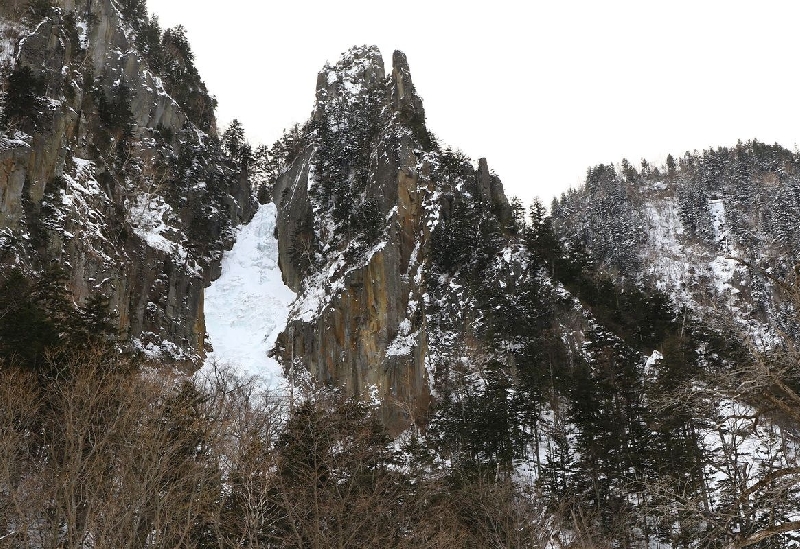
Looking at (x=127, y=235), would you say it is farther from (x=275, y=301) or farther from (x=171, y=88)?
(x=171, y=88)

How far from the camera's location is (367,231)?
57250mm

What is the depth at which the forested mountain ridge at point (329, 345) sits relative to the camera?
16.2 m

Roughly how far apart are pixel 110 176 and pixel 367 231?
24.5m

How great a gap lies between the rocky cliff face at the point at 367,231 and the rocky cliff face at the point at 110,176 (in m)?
10.5

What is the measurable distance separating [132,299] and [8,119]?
15842mm

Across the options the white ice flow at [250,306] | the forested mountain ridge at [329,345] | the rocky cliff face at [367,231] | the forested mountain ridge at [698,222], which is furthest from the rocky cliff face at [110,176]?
the forested mountain ridge at [698,222]

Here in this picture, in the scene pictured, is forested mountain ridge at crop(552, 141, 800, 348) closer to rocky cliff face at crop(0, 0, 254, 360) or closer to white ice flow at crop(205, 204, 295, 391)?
white ice flow at crop(205, 204, 295, 391)

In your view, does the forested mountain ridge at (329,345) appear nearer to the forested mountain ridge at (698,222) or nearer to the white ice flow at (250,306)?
the white ice flow at (250,306)

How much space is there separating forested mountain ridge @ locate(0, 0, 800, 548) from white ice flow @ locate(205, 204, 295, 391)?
6.69ft

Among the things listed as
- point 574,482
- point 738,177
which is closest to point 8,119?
point 574,482

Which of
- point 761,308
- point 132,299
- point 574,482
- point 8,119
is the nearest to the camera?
point 574,482

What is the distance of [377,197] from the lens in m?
59.6

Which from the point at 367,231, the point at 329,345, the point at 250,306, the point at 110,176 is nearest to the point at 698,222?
the point at 367,231

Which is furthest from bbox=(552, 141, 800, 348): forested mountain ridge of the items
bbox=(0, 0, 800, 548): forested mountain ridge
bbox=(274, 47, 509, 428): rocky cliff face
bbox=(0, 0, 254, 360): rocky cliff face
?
bbox=(0, 0, 254, 360): rocky cliff face
